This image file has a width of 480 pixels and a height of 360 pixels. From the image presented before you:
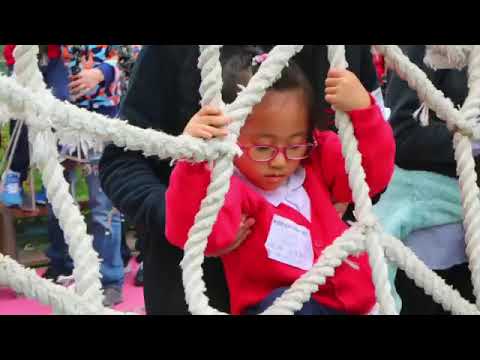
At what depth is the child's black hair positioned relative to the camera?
0.69 m

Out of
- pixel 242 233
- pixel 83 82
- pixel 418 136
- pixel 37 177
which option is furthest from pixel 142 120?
pixel 37 177

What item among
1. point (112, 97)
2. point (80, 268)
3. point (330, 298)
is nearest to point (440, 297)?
point (330, 298)

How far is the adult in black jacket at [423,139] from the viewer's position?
2.83 feet

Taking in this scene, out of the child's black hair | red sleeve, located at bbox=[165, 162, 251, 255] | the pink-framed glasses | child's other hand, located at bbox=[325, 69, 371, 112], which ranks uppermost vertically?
the child's black hair

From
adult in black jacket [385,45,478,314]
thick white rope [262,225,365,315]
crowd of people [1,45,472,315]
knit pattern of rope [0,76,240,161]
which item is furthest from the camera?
adult in black jacket [385,45,478,314]

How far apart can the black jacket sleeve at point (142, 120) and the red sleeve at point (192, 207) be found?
0.09 metres

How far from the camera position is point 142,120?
2.35ft

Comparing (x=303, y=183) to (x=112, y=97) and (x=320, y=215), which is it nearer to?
(x=320, y=215)

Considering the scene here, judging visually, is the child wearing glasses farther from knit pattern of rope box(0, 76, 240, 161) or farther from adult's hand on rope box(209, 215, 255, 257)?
knit pattern of rope box(0, 76, 240, 161)

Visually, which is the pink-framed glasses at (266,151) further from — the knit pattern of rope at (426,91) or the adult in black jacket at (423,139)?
the adult in black jacket at (423,139)

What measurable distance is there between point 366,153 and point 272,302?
0.19 m

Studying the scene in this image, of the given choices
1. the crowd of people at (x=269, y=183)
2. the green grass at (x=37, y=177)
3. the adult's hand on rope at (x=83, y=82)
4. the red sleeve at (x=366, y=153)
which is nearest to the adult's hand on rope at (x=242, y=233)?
the crowd of people at (x=269, y=183)

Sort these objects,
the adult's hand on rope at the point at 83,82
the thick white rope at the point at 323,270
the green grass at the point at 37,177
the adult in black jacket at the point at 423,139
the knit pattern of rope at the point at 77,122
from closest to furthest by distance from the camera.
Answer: the knit pattern of rope at the point at 77,122 → the thick white rope at the point at 323,270 → the adult in black jacket at the point at 423,139 → the adult's hand on rope at the point at 83,82 → the green grass at the point at 37,177

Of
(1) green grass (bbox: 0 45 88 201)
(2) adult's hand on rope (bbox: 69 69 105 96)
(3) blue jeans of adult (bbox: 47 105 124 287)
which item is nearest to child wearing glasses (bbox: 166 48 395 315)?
(2) adult's hand on rope (bbox: 69 69 105 96)
